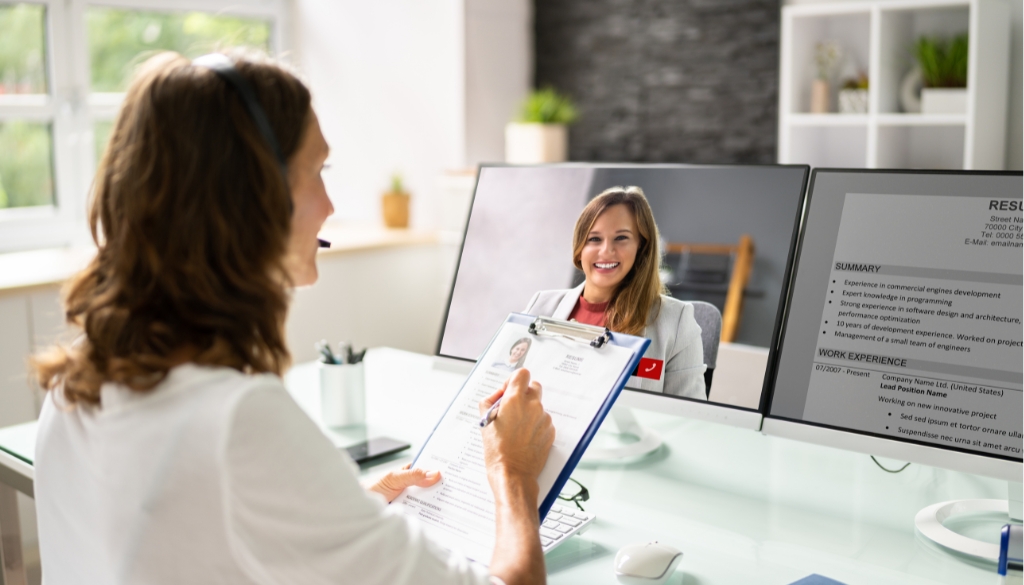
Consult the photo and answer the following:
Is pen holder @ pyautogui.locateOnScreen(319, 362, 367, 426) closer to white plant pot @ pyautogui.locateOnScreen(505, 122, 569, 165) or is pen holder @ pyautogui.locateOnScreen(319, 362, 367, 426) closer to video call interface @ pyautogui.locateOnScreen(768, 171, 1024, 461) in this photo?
video call interface @ pyautogui.locateOnScreen(768, 171, 1024, 461)

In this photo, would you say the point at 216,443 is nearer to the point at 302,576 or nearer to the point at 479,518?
the point at 302,576

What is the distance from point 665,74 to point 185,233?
2.93 m

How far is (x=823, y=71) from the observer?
2.92m

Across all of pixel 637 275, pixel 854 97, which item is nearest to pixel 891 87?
pixel 854 97

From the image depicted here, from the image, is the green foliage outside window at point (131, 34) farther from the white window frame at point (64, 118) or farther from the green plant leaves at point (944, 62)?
the green plant leaves at point (944, 62)

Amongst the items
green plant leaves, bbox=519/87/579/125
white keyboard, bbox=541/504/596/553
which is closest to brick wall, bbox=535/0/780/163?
green plant leaves, bbox=519/87/579/125

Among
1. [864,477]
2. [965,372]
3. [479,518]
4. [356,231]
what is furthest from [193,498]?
[356,231]

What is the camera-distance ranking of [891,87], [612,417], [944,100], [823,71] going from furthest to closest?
[823,71] → [891,87] → [944,100] → [612,417]

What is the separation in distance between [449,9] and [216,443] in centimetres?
309

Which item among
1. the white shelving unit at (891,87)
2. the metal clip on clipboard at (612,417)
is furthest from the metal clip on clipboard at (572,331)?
the white shelving unit at (891,87)

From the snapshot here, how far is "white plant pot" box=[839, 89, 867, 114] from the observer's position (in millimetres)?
2789

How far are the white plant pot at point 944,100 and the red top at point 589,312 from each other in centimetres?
178

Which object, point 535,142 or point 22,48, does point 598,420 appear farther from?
point 22,48

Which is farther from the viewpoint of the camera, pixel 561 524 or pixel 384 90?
pixel 384 90
